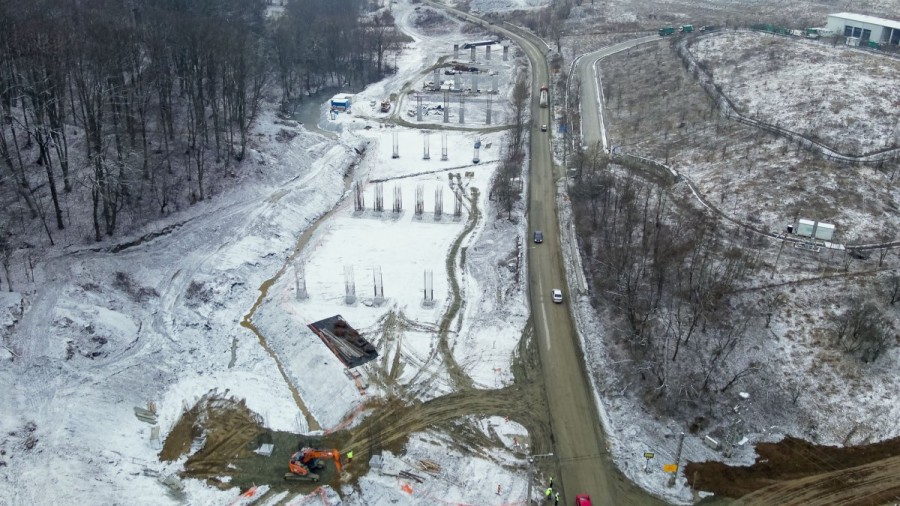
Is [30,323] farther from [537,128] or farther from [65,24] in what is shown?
[537,128]

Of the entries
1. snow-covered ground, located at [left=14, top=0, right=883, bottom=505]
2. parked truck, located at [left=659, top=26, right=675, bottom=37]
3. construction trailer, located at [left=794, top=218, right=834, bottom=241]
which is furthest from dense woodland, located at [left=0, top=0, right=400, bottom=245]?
parked truck, located at [left=659, top=26, right=675, bottom=37]

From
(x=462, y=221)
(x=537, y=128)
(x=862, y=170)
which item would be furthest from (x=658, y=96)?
(x=462, y=221)

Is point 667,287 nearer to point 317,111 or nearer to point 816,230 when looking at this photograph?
point 816,230

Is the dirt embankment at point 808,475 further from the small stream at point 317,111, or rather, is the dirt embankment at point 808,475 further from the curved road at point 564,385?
the small stream at point 317,111

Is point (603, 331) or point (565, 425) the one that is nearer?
point (565, 425)

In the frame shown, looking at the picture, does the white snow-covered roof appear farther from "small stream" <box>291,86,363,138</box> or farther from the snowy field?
"small stream" <box>291,86,363,138</box>
